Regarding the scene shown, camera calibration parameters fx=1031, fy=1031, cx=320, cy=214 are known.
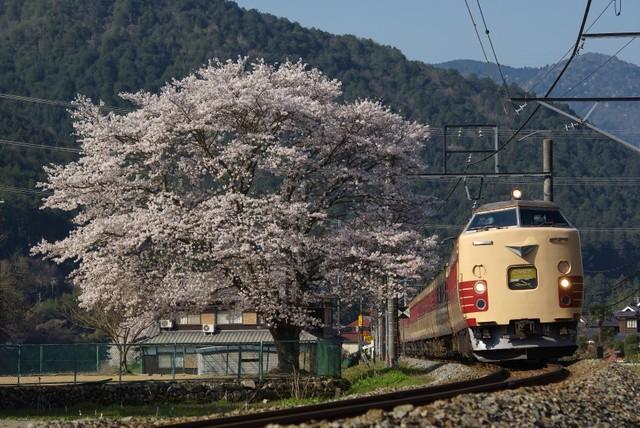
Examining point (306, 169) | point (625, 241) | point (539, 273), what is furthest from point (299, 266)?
point (625, 241)

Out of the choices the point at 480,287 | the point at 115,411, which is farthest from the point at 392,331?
the point at 480,287

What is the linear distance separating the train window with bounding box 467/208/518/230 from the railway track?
349 cm

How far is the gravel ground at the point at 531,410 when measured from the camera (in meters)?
11.4

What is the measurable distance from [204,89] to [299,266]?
6450mm

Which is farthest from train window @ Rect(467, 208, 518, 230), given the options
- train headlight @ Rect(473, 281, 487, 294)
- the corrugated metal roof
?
the corrugated metal roof

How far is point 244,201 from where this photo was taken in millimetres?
31828

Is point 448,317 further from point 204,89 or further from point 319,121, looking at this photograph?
point 204,89

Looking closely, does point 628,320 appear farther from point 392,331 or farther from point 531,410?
point 531,410

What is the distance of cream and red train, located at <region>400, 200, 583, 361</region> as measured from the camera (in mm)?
21766

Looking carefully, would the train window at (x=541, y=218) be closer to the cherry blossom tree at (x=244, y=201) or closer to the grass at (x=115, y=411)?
the grass at (x=115, y=411)

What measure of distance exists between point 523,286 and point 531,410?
348 inches

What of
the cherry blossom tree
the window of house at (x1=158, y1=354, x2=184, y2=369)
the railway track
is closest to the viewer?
the railway track

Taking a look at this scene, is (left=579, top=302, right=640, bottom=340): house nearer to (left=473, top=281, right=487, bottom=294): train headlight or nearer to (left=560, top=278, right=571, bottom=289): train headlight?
(left=560, top=278, right=571, bottom=289): train headlight

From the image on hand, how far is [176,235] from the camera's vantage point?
31.5 metres
